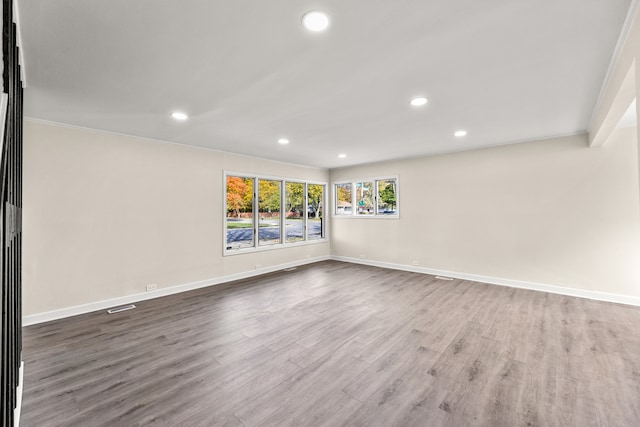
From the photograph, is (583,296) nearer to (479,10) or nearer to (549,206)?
(549,206)

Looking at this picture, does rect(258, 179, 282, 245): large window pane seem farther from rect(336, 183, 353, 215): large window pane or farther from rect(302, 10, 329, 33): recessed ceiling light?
rect(302, 10, 329, 33): recessed ceiling light

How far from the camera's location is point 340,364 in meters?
2.46

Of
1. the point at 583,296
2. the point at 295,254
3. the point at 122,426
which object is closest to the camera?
the point at 122,426

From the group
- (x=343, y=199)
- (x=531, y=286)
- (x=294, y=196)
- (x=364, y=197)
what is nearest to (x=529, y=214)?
(x=531, y=286)

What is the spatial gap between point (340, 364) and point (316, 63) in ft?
8.17

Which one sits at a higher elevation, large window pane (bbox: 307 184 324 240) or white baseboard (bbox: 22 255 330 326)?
large window pane (bbox: 307 184 324 240)

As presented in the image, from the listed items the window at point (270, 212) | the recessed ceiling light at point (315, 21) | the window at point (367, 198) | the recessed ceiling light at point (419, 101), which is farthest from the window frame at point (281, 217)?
the recessed ceiling light at point (315, 21)

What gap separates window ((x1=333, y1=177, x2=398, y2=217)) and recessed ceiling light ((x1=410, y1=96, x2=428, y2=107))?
3.37 meters

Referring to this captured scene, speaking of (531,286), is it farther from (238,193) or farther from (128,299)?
(128,299)

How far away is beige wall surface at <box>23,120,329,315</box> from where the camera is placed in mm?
3451

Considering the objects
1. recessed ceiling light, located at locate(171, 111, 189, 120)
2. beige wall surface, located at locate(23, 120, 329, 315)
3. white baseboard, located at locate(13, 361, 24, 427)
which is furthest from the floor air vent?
recessed ceiling light, located at locate(171, 111, 189, 120)

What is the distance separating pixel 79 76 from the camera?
7.68 ft

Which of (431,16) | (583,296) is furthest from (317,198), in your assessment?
(431,16)

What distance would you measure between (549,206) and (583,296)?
4.61ft
